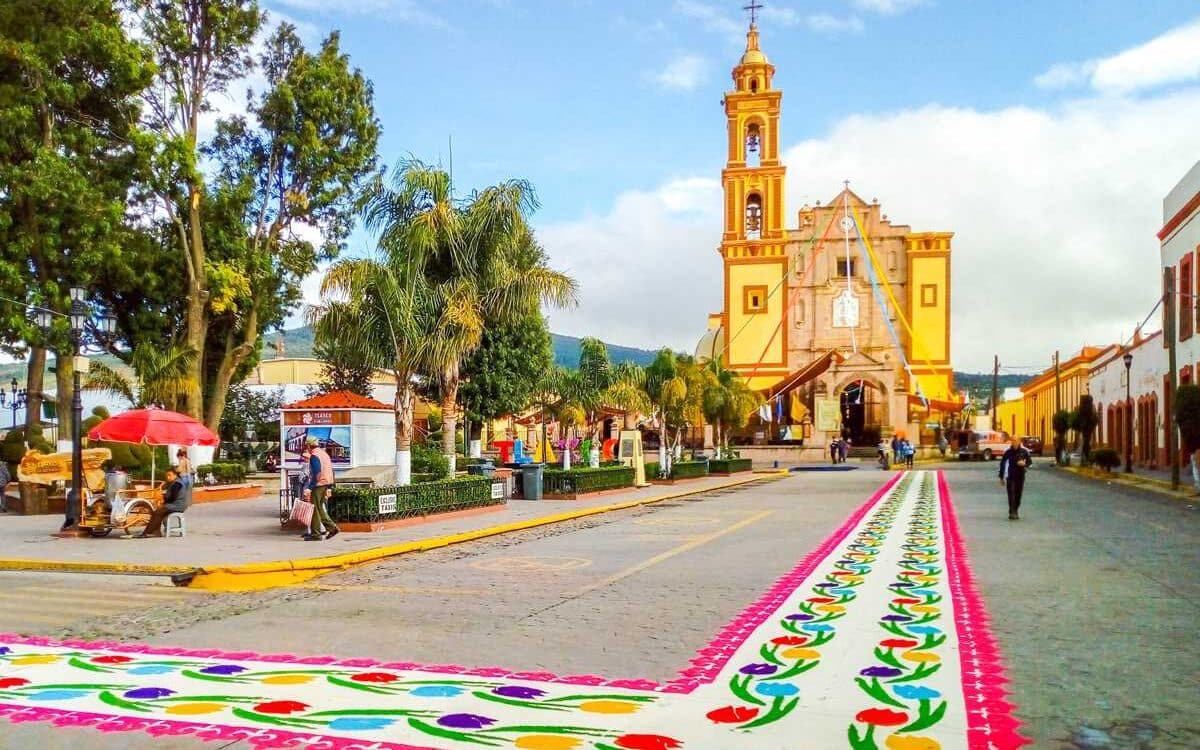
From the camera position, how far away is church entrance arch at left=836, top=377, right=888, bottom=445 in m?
60.8

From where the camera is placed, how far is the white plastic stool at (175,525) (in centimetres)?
1568

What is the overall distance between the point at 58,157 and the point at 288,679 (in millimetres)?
23654

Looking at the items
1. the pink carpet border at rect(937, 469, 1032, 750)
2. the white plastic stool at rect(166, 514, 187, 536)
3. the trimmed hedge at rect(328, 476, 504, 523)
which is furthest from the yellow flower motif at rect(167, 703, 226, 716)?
the white plastic stool at rect(166, 514, 187, 536)

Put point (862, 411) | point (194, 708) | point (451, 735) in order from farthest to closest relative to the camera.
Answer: point (862, 411) < point (194, 708) < point (451, 735)

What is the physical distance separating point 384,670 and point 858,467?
1784 inches

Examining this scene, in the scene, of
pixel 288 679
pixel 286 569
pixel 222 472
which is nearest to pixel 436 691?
pixel 288 679

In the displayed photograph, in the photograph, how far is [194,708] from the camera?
5.76 meters

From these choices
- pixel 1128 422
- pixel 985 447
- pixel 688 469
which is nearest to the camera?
pixel 688 469

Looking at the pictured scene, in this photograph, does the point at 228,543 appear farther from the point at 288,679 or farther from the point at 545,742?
the point at 545,742

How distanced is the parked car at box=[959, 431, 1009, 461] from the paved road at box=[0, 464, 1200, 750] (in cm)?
4136

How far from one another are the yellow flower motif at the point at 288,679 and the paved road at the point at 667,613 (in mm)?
740

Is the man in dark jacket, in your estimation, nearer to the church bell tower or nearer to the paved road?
the paved road

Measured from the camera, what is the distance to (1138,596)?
961 centimetres

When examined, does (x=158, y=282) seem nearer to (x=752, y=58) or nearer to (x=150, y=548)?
(x=150, y=548)
